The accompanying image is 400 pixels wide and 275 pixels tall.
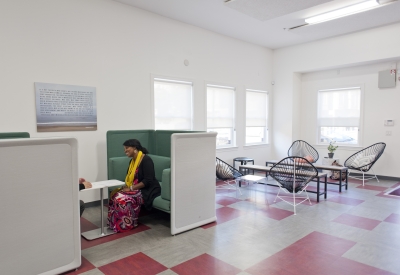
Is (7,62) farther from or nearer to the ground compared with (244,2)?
nearer to the ground

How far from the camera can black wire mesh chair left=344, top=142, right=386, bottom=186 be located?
6.47 meters

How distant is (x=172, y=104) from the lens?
6117mm

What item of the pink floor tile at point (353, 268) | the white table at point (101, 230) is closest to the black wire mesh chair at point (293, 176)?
the pink floor tile at point (353, 268)

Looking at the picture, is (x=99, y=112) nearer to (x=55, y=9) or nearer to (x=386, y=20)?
(x=55, y=9)

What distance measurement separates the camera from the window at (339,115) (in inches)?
291

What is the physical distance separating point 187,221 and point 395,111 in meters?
5.84

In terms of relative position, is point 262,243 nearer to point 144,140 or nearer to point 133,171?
point 133,171

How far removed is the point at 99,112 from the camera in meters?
4.92

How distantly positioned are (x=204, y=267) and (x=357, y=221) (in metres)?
2.55

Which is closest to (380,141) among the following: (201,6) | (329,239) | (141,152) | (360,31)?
(360,31)

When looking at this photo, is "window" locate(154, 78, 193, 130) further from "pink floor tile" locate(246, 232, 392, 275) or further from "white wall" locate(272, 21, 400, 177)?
"pink floor tile" locate(246, 232, 392, 275)

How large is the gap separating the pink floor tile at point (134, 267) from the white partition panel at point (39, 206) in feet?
1.05

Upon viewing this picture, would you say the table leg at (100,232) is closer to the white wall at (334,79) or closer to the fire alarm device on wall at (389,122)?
the white wall at (334,79)

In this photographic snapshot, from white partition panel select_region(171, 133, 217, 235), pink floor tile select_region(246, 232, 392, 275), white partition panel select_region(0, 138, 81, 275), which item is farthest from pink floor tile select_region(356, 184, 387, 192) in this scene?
white partition panel select_region(0, 138, 81, 275)
